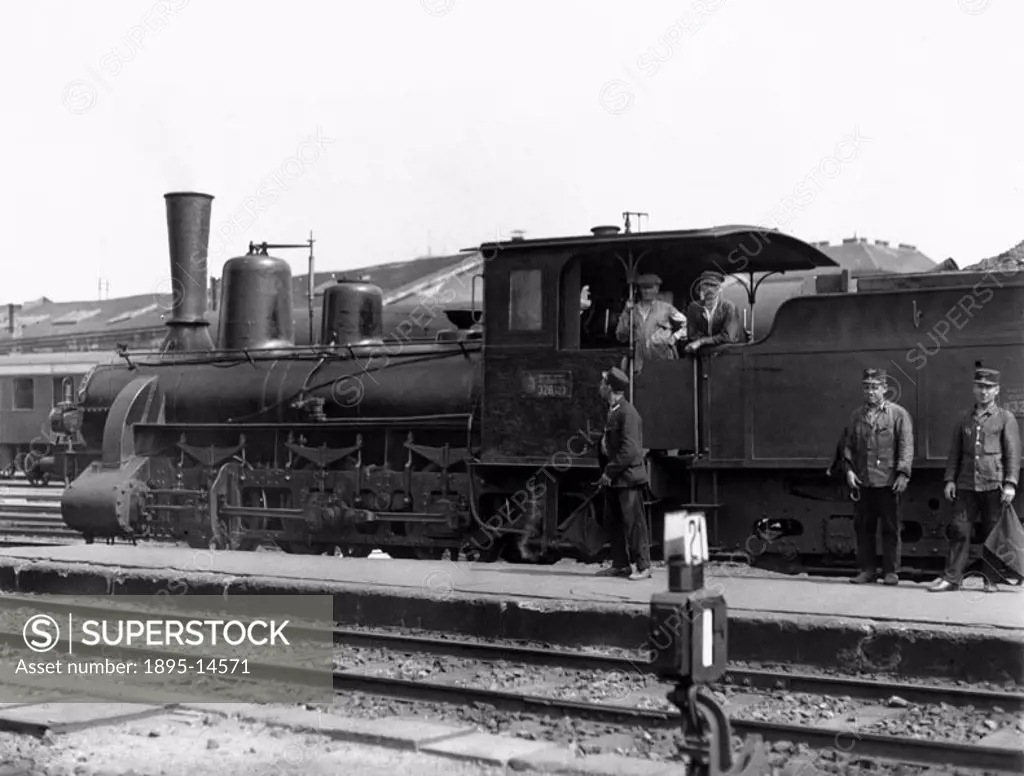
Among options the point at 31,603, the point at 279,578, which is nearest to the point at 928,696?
the point at 279,578

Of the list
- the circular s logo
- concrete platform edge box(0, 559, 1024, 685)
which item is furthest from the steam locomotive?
the circular s logo

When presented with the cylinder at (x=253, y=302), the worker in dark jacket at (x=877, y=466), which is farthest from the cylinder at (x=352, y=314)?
the worker in dark jacket at (x=877, y=466)

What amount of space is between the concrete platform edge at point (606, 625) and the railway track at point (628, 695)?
29 cm

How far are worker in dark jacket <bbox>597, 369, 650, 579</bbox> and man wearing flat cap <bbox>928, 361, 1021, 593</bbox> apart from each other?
2.26m

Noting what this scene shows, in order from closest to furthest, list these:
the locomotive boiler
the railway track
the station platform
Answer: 1. the railway track
2. the station platform
3. the locomotive boiler

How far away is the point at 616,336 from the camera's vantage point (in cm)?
1077

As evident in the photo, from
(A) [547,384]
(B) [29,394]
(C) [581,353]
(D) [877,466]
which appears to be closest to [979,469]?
(D) [877,466]

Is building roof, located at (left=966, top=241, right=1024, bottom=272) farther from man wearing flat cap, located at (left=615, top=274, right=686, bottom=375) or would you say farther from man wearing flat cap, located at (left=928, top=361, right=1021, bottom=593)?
man wearing flat cap, located at (left=615, top=274, right=686, bottom=375)

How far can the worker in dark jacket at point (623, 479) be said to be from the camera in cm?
978

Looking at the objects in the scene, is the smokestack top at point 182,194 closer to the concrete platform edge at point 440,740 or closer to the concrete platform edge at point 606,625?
the concrete platform edge at point 606,625

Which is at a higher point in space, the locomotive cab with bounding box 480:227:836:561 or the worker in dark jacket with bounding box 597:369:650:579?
the locomotive cab with bounding box 480:227:836:561

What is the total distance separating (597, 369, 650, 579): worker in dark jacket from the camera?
9.78 meters

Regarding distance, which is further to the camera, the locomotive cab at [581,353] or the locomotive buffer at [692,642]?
the locomotive cab at [581,353]

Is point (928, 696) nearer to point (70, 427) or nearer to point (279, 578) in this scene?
point (279, 578)
